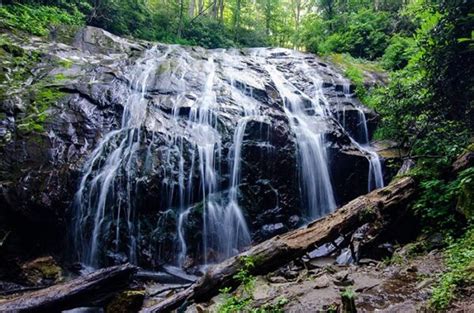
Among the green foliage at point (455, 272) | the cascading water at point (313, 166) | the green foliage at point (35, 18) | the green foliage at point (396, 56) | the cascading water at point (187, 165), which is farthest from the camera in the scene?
the green foliage at point (396, 56)

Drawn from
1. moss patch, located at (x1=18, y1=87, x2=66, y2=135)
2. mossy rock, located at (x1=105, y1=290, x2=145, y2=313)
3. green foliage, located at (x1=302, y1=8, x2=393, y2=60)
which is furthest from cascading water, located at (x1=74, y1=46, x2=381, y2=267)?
green foliage, located at (x1=302, y1=8, x2=393, y2=60)

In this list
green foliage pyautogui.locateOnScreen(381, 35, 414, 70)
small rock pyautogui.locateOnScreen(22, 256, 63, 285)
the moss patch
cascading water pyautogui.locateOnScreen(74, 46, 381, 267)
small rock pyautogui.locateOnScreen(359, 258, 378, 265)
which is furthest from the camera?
green foliage pyautogui.locateOnScreen(381, 35, 414, 70)

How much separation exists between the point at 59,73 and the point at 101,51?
2.62 m

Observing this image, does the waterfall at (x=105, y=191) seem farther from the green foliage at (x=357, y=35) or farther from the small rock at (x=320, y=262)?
the green foliage at (x=357, y=35)

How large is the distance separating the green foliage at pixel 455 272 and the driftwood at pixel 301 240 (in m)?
1.34

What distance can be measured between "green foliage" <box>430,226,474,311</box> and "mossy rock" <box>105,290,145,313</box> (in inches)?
157

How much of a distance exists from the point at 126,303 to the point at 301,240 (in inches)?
111

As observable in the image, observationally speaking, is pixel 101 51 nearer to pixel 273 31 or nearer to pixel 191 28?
pixel 191 28

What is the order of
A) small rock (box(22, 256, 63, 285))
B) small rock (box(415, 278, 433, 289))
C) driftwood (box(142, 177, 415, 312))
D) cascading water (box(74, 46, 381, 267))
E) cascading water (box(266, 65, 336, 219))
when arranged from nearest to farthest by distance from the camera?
1. small rock (box(415, 278, 433, 289))
2. driftwood (box(142, 177, 415, 312))
3. small rock (box(22, 256, 63, 285))
4. cascading water (box(74, 46, 381, 267))
5. cascading water (box(266, 65, 336, 219))

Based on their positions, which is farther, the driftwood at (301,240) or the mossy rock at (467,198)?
the driftwood at (301,240)

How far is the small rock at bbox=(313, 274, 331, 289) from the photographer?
435 centimetres

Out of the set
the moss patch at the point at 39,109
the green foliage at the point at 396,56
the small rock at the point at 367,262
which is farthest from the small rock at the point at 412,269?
the green foliage at the point at 396,56

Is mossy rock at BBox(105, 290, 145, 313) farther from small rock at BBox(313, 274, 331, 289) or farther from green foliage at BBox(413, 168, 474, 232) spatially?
green foliage at BBox(413, 168, 474, 232)

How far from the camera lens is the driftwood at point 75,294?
188 inches
